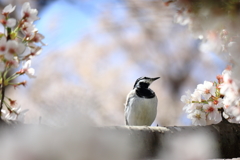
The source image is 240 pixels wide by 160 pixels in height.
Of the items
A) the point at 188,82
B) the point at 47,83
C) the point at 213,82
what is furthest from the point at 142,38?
the point at 213,82

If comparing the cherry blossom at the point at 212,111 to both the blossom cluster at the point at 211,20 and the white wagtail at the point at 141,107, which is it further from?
the white wagtail at the point at 141,107

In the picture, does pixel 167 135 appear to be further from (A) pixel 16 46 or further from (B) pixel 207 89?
(A) pixel 16 46

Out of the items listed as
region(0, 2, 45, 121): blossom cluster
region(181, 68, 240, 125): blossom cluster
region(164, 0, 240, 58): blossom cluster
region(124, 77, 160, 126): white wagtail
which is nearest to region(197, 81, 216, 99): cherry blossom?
region(181, 68, 240, 125): blossom cluster

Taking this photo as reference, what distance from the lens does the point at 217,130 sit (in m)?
1.82

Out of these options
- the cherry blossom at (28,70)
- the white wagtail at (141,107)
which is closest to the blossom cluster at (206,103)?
the cherry blossom at (28,70)

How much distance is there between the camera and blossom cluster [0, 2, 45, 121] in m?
1.33

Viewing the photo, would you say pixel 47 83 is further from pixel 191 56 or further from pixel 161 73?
pixel 191 56

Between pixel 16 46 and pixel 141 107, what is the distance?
2167mm

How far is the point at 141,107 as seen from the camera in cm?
338


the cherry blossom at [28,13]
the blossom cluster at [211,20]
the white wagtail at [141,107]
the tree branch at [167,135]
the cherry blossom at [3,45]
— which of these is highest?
the blossom cluster at [211,20]

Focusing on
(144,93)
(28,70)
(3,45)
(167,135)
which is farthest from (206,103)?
(144,93)

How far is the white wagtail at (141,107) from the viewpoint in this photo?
3.39m

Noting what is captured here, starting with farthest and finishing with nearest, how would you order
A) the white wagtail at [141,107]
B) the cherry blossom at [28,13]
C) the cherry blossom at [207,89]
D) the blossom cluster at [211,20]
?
the white wagtail at [141,107] → the cherry blossom at [207,89] → the cherry blossom at [28,13] → the blossom cluster at [211,20]

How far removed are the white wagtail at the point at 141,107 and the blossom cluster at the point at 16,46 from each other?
1.91 m
